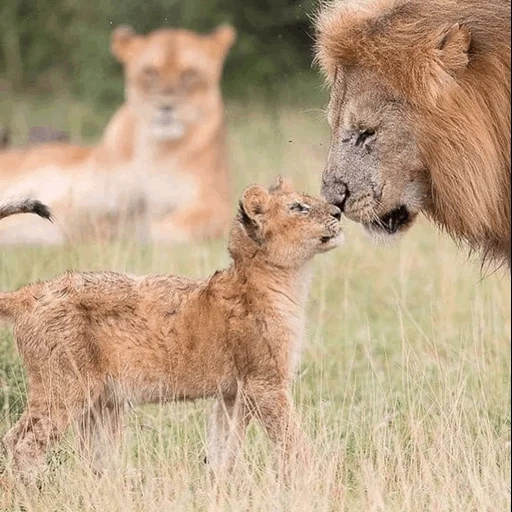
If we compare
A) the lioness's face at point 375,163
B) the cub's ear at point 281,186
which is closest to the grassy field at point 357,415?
the lioness's face at point 375,163

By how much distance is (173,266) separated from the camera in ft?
27.7

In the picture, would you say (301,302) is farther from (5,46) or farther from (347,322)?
(5,46)

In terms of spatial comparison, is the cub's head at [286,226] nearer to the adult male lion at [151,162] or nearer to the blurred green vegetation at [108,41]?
the adult male lion at [151,162]

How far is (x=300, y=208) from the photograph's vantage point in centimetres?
528

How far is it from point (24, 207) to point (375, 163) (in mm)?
1239

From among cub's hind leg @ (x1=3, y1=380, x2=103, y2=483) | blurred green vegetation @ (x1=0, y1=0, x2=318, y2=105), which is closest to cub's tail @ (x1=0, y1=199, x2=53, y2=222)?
cub's hind leg @ (x1=3, y1=380, x2=103, y2=483)

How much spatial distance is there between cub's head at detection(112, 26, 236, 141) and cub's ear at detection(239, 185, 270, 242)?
6832 mm

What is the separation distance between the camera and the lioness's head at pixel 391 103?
5.16 m

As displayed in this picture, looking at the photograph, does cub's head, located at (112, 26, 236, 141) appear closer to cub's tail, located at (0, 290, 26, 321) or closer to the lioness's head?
the lioness's head

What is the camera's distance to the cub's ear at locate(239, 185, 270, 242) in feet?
17.2

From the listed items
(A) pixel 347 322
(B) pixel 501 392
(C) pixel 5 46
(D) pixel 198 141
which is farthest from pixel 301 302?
(C) pixel 5 46

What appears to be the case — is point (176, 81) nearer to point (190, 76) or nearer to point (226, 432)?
point (190, 76)

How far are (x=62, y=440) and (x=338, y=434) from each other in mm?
971

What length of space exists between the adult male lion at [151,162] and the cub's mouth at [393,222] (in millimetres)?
4718
